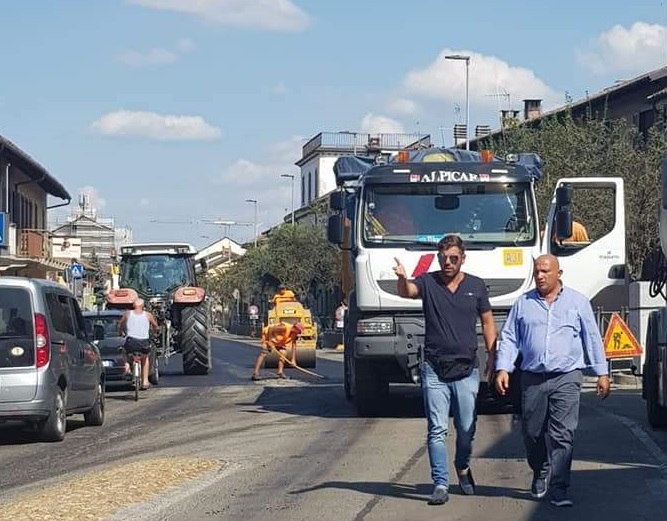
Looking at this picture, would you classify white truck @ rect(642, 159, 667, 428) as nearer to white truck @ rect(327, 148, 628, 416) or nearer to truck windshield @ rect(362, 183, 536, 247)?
white truck @ rect(327, 148, 628, 416)

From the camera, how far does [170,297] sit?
93.4ft

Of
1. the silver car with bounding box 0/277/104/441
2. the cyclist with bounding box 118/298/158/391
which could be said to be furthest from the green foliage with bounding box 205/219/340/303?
the silver car with bounding box 0/277/104/441

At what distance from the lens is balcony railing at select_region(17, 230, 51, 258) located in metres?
48.3

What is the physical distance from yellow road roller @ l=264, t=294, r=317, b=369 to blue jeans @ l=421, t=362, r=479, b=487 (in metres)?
20.2

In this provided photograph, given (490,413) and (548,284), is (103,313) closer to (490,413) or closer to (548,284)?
(490,413)

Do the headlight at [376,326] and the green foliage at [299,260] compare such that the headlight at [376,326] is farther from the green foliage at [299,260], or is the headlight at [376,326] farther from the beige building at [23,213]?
the green foliage at [299,260]

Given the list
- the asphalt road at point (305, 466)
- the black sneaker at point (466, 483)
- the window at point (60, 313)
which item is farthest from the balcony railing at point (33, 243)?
the black sneaker at point (466, 483)

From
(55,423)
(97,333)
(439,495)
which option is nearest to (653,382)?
(439,495)

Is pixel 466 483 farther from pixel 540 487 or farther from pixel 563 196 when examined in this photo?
pixel 563 196

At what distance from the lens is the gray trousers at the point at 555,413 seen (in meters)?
9.27

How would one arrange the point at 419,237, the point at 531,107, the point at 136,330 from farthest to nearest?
1. the point at 531,107
2. the point at 136,330
3. the point at 419,237

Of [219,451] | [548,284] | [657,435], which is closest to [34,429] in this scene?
[219,451]

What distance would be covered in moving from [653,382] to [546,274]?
19.2 feet

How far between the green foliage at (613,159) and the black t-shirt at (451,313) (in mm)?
22787
